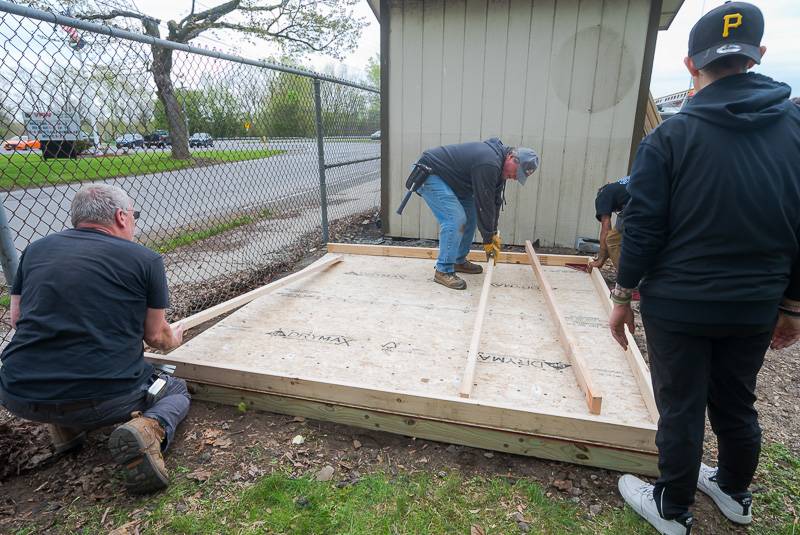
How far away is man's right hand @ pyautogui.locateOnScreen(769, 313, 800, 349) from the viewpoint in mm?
1610

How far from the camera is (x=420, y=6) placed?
541 centimetres

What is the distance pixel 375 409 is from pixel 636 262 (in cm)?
143

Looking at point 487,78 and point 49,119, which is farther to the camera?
point 487,78

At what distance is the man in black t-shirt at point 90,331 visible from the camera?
1849 mm

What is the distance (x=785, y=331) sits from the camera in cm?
164

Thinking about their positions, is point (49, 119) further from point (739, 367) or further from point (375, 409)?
point (739, 367)

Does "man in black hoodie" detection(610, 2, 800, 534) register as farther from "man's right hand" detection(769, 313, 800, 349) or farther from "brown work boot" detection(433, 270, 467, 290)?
"brown work boot" detection(433, 270, 467, 290)

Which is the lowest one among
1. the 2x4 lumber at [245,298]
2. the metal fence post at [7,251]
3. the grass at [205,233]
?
the grass at [205,233]

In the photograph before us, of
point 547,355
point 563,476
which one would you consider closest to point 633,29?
point 547,355

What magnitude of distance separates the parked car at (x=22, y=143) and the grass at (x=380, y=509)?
224 centimetres

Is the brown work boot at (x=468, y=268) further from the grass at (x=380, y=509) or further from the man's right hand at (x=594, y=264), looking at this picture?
the grass at (x=380, y=509)

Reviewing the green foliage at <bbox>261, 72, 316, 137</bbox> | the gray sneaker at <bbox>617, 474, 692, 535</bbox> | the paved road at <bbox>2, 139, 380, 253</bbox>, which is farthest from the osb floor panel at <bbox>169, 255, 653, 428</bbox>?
the green foliage at <bbox>261, 72, 316, 137</bbox>

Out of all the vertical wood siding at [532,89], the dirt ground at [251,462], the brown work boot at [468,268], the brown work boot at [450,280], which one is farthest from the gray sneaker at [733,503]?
the vertical wood siding at [532,89]

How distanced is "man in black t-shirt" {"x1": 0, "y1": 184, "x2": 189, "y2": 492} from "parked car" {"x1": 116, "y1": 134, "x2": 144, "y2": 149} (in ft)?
6.58
